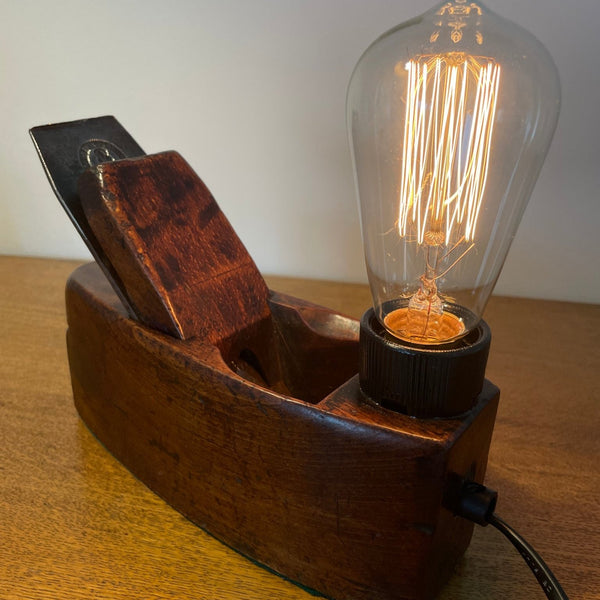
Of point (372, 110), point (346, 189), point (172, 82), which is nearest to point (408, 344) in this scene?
point (372, 110)

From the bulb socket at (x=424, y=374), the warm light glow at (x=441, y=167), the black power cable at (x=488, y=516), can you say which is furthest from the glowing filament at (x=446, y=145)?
the black power cable at (x=488, y=516)

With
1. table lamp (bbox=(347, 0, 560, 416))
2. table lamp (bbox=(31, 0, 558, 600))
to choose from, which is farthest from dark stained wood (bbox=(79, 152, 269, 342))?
table lamp (bbox=(347, 0, 560, 416))

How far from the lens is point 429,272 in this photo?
1.99 ft

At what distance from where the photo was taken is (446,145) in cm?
55

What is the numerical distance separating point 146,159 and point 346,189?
1.78ft

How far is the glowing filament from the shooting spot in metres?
0.53

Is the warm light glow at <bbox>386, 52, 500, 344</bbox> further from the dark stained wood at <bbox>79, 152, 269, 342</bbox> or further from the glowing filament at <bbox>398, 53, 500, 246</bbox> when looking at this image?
the dark stained wood at <bbox>79, 152, 269, 342</bbox>

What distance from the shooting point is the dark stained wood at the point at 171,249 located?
644mm

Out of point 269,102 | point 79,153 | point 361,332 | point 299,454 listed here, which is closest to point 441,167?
point 361,332

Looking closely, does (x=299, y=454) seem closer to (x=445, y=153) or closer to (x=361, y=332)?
(x=361, y=332)

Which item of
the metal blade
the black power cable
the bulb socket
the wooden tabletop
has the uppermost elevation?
the metal blade

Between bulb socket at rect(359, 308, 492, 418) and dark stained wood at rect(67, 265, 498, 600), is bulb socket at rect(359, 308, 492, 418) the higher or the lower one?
the higher one

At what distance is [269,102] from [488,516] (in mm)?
821

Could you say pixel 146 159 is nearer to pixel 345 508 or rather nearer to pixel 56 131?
pixel 56 131
